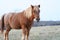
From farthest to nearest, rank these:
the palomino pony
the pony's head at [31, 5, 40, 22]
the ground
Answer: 1. the ground
2. the palomino pony
3. the pony's head at [31, 5, 40, 22]

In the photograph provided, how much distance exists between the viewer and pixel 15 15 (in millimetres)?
8578

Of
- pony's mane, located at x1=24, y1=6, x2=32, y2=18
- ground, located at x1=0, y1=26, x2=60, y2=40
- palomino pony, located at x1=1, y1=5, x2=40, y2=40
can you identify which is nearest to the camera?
palomino pony, located at x1=1, y1=5, x2=40, y2=40

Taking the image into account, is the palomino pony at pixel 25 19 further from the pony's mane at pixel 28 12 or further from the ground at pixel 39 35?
the ground at pixel 39 35

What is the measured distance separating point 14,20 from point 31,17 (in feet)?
2.82

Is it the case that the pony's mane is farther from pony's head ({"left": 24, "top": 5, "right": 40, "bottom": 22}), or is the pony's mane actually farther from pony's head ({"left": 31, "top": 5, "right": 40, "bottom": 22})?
pony's head ({"left": 31, "top": 5, "right": 40, "bottom": 22})

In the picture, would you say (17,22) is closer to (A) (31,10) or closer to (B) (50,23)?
(A) (31,10)

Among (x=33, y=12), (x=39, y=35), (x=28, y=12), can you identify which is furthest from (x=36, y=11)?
(x=39, y=35)

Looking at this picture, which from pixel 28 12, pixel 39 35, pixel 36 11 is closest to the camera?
pixel 36 11

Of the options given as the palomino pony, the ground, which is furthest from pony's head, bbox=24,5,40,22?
the ground

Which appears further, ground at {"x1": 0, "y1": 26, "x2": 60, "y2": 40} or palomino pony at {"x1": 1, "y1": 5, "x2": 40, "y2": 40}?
ground at {"x1": 0, "y1": 26, "x2": 60, "y2": 40}

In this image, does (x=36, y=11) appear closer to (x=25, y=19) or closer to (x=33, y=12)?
(x=33, y=12)

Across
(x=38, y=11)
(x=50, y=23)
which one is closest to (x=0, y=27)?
(x=38, y=11)

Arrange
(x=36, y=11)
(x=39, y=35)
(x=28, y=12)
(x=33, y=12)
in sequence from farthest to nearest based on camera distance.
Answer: (x=39, y=35) < (x=28, y=12) < (x=33, y=12) < (x=36, y=11)

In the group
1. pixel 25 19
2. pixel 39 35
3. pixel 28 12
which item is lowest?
pixel 39 35
